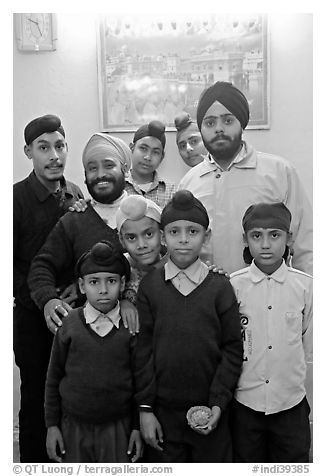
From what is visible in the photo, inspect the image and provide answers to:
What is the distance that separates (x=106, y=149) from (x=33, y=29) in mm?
476

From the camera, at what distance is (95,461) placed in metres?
1.66

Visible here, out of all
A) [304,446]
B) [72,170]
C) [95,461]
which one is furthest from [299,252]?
[95,461]

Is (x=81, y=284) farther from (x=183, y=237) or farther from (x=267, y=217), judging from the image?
(x=267, y=217)

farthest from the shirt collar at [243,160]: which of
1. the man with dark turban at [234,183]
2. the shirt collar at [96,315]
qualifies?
the shirt collar at [96,315]

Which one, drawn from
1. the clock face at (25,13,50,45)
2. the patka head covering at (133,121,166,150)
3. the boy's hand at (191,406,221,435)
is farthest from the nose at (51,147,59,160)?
the boy's hand at (191,406,221,435)

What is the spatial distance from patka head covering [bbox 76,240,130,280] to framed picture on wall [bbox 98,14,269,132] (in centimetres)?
45

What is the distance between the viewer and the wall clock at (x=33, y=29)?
175 centimetres

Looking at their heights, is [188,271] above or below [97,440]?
above

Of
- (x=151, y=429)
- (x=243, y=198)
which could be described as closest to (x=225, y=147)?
(x=243, y=198)

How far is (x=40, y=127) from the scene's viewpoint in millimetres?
1754

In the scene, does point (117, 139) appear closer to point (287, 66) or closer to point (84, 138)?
point (84, 138)
